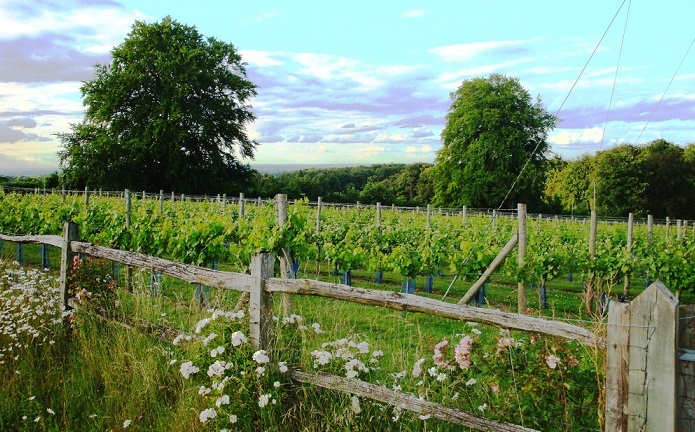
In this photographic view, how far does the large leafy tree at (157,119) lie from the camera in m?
34.3

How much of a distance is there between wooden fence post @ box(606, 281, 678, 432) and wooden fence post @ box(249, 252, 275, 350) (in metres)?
2.29

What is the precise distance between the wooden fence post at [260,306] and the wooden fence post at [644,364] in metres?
2.29

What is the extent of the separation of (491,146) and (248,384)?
39.3m

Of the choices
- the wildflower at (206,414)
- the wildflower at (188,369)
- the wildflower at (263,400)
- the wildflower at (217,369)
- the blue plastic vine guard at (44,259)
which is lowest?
the blue plastic vine guard at (44,259)

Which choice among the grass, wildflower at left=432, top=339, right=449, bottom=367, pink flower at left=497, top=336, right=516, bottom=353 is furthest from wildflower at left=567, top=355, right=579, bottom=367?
wildflower at left=432, top=339, right=449, bottom=367

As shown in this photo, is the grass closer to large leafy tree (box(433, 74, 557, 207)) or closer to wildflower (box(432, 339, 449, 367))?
wildflower (box(432, 339, 449, 367))

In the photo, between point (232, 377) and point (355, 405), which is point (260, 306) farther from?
point (355, 405)

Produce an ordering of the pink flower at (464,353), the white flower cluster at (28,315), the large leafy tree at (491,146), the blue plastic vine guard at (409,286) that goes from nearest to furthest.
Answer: the pink flower at (464,353), the white flower cluster at (28,315), the blue plastic vine guard at (409,286), the large leafy tree at (491,146)

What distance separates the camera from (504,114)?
42.4 m

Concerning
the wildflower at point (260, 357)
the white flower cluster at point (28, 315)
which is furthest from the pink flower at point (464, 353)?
the white flower cluster at point (28, 315)

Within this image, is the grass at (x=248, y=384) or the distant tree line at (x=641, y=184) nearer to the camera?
the grass at (x=248, y=384)

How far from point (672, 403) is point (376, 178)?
7630 centimetres

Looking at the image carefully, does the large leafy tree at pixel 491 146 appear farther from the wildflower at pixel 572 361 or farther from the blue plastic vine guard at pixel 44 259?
the wildflower at pixel 572 361

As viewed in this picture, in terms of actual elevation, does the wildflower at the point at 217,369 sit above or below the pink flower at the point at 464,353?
below
